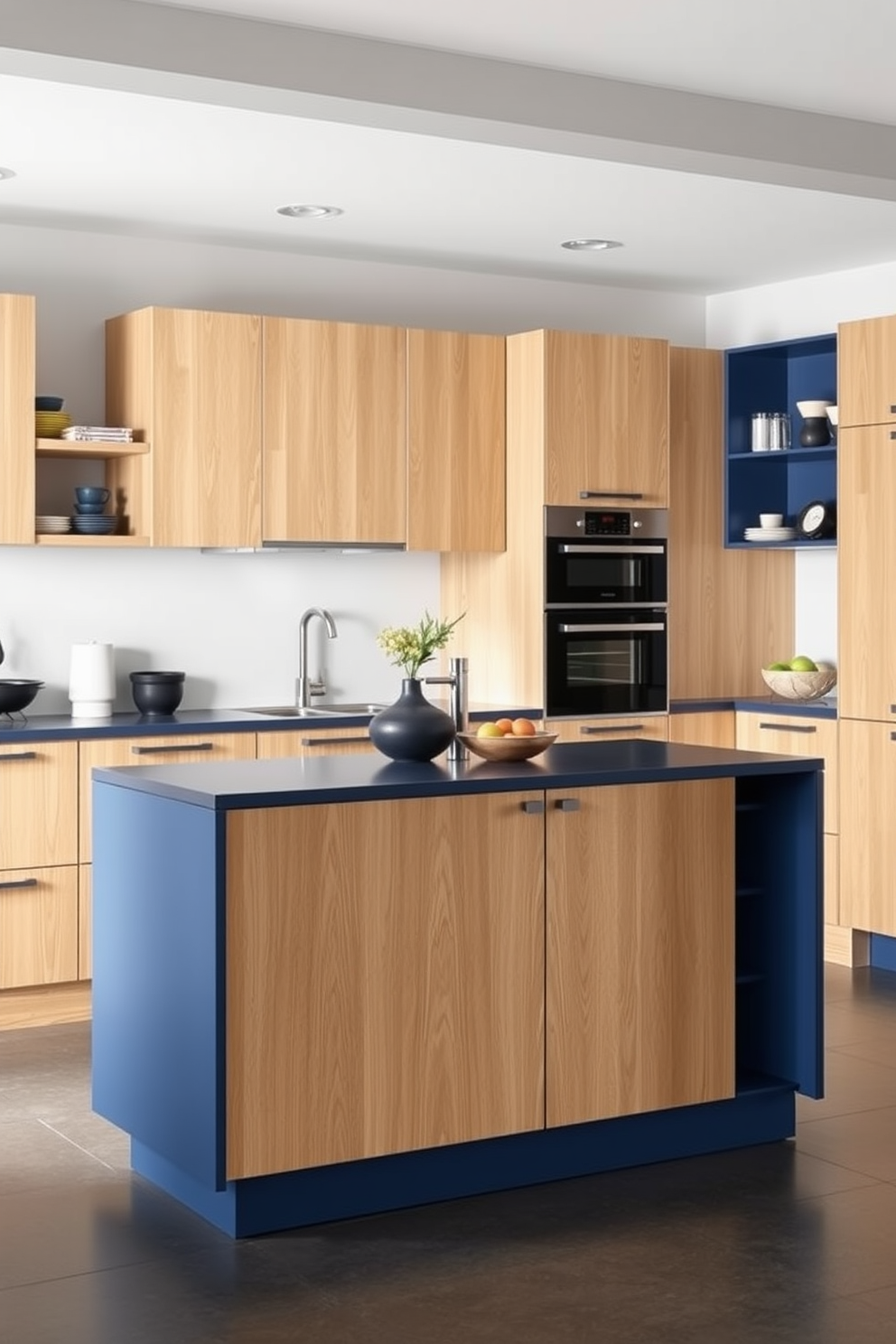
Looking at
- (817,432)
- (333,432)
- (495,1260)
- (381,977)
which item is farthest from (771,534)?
(495,1260)

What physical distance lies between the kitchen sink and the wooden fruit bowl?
1925 mm

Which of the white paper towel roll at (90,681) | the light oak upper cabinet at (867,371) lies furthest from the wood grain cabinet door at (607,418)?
the white paper towel roll at (90,681)

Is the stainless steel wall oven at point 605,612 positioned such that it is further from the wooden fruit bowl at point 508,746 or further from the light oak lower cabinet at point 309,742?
the wooden fruit bowl at point 508,746

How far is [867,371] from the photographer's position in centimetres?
632

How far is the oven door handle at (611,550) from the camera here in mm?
6586

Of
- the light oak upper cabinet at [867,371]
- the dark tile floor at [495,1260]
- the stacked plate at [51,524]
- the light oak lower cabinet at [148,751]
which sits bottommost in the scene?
the dark tile floor at [495,1260]

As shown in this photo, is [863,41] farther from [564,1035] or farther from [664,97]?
[564,1035]

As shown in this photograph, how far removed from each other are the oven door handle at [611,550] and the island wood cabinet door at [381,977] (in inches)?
109

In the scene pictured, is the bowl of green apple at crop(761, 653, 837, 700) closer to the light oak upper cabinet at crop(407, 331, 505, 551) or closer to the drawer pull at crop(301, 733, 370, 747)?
the light oak upper cabinet at crop(407, 331, 505, 551)

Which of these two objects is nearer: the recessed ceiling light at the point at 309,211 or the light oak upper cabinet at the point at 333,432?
the recessed ceiling light at the point at 309,211

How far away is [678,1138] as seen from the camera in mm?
4184

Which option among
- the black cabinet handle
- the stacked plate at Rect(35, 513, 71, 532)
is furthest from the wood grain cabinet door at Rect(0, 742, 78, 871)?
Answer: the black cabinet handle

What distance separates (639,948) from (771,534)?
10.7 ft

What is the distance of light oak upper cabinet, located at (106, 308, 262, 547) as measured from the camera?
5.96 meters
